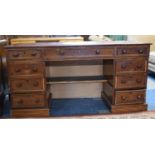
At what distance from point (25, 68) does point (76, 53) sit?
53 cm

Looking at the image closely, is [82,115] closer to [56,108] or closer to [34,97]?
[56,108]

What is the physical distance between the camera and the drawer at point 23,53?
2.06 m

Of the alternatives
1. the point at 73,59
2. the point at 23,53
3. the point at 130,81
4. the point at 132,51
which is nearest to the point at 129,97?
the point at 130,81

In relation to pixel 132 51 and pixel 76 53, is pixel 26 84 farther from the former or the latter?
pixel 132 51

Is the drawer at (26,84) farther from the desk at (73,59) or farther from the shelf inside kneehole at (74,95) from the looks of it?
the shelf inside kneehole at (74,95)

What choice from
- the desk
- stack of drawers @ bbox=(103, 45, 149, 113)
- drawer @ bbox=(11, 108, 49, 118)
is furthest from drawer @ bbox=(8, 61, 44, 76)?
stack of drawers @ bbox=(103, 45, 149, 113)

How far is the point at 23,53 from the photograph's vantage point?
2074 millimetres

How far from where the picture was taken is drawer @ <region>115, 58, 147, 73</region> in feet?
7.20

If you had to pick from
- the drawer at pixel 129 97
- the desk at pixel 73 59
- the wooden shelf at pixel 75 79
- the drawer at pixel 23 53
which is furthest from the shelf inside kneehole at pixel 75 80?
the drawer at pixel 23 53

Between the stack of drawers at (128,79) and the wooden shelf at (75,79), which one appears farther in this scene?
the wooden shelf at (75,79)

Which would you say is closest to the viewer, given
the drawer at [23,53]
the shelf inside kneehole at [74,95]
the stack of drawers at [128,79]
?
the drawer at [23,53]
